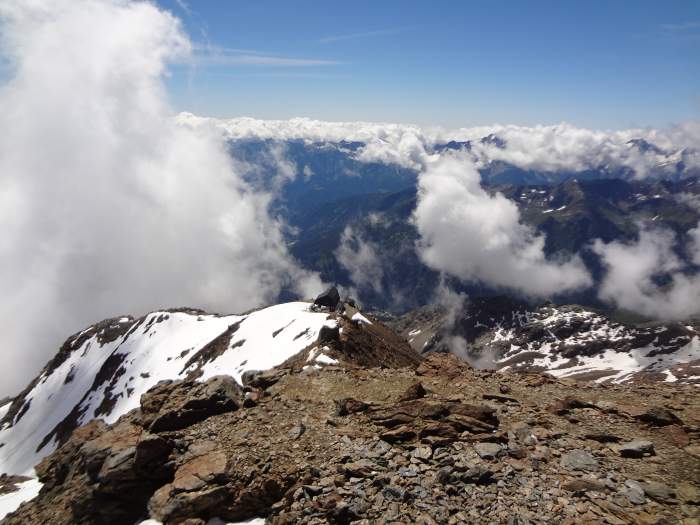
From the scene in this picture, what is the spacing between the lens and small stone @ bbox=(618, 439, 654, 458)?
1709 centimetres

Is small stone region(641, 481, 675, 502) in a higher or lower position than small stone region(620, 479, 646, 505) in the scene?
lower

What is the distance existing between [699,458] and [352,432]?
13998 mm

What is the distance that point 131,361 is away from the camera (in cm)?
12688

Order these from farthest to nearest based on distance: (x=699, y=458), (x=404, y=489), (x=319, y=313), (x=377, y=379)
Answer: (x=319, y=313) → (x=377, y=379) → (x=699, y=458) → (x=404, y=489)

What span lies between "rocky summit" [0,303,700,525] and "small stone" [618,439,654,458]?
7 centimetres

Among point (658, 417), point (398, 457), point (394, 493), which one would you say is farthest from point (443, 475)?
point (658, 417)

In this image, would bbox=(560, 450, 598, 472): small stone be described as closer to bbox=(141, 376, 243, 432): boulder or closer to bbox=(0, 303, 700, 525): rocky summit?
bbox=(0, 303, 700, 525): rocky summit

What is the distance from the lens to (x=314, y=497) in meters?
16.3

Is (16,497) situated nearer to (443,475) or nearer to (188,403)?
(188,403)

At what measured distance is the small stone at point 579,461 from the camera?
641 inches

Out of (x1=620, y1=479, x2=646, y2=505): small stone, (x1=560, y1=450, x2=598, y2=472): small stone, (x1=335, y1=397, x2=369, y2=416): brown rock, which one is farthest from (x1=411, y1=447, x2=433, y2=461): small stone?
(x1=620, y1=479, x2=646, y2=505): small stone

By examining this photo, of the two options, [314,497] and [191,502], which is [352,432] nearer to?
[314,497]

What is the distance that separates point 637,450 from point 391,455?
9.78 metres

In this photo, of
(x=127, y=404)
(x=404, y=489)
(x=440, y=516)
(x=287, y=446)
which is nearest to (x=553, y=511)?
(x=440, y=516)
